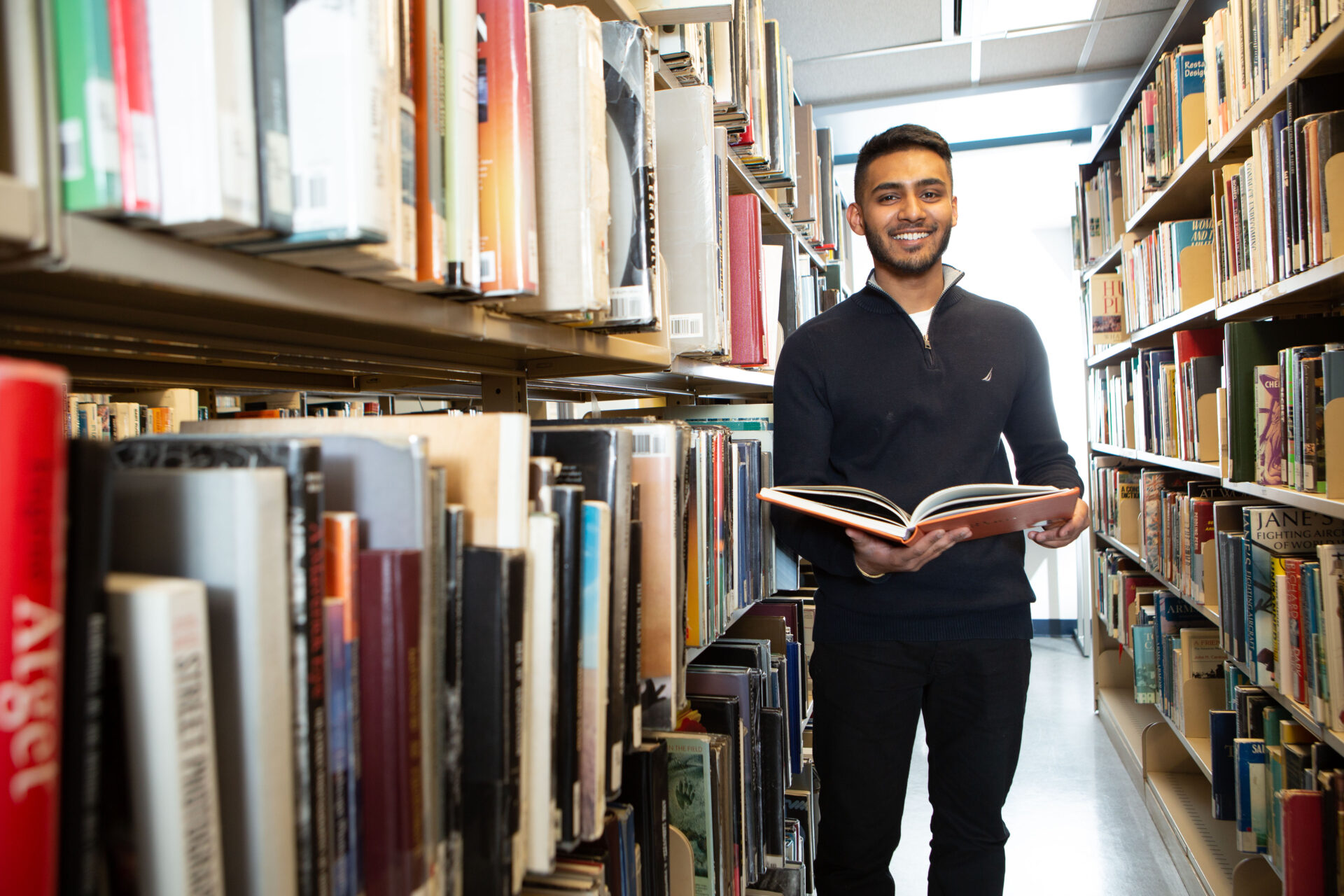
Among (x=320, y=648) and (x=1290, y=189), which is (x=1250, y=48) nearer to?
(x=1290, y=189)

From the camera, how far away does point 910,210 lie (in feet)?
5.12

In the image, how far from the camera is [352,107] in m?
0.43

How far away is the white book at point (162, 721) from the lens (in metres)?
0.34

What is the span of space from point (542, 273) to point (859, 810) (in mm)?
1190

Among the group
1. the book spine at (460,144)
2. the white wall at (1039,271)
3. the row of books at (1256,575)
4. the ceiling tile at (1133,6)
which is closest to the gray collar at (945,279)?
the row of books at (1256,575)

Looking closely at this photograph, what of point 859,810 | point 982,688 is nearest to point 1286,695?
point 982,688

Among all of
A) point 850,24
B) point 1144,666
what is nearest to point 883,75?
point 850,24

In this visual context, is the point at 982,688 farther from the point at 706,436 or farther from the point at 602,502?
the point at 602,502

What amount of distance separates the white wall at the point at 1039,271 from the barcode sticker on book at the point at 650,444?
397 centimetres

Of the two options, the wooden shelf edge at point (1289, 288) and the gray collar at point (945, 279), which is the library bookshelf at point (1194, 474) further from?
the gray collar at point (945, 279)

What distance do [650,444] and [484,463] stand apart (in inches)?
10.6

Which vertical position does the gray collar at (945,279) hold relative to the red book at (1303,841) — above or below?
above

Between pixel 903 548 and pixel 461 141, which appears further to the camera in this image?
pixel 903 548

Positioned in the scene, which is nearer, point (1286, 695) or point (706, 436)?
point (706, 436)
